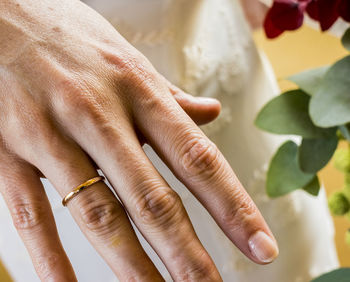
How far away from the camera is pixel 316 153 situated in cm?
54

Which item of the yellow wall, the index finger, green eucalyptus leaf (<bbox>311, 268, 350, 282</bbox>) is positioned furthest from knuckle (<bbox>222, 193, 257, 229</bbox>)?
the yellow wall

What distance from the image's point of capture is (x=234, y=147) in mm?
768

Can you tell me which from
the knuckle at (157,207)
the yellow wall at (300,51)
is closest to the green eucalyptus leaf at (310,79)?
the knuckle at (157,207)

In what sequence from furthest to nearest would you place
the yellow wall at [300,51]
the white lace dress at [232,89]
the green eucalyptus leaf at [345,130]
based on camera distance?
the yellow wall at [300,51] → the white lace dress at [232,89] → the green eucalyptus leaf at [345,130]

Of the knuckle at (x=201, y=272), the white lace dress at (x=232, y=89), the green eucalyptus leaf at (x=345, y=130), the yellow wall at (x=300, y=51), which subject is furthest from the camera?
the yellow wall at (x=300, y=51)

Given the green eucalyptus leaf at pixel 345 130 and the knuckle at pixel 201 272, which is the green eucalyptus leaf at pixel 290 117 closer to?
the green eucalyptus leaf at pixel 345 130

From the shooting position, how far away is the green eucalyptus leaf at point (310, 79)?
0.52 metres

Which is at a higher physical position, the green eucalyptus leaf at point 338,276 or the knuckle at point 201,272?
the knuckle at point 201,272

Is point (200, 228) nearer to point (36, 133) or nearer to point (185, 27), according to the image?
point (36, 133)

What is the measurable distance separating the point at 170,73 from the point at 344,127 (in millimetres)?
296

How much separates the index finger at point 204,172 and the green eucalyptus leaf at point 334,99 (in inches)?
4.4

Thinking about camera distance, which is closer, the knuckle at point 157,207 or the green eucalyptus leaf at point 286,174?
the knuckle at point 157,207

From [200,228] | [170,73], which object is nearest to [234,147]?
[170,73]

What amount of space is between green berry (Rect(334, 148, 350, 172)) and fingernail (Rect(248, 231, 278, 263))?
19 cm
